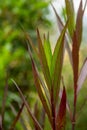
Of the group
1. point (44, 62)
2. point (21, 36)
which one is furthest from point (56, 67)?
point (21, 36)

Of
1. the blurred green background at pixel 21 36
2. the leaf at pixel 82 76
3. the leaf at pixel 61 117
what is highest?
the leaf at pixel 82 76

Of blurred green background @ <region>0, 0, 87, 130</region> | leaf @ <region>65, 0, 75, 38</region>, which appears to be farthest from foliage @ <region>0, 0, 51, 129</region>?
leaf @ <region>65, 0, 75, 38</region>

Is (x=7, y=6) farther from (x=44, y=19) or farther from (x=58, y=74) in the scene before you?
(x=58, y=74)

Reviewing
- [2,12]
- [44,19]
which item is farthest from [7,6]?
[44,19]

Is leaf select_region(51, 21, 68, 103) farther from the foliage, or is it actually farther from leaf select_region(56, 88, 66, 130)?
the foliage

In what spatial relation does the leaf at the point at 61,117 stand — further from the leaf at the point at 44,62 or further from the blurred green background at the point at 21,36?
the blurred green background at the point at 21,36

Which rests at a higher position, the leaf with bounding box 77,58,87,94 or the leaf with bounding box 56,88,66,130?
the leaf with bounding box 77,58,87,94

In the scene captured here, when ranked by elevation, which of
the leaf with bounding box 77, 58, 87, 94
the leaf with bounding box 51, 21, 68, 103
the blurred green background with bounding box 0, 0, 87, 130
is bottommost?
the blurred green background with bounding box 0, 0, 87, 130

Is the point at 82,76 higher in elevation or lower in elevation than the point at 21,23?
higher

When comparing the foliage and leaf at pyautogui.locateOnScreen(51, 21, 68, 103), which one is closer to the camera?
leaf at pyautogui.locateOnScreen(51, 21, 68, 103)

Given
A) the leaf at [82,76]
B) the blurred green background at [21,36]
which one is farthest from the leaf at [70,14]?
the blurred green background at [21,36]

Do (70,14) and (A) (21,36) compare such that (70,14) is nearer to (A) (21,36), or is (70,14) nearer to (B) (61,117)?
(B) (61,117)
